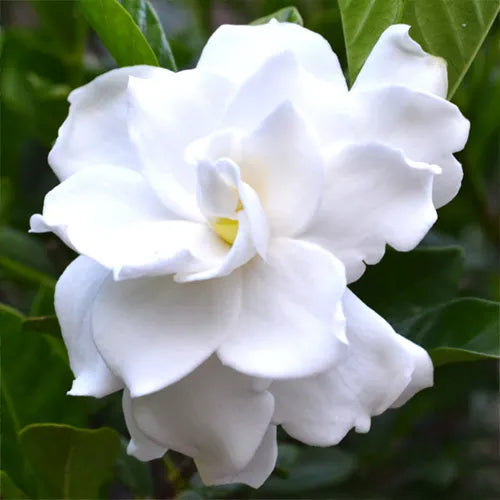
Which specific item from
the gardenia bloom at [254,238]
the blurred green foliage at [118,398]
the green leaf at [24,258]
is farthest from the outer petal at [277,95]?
the green leaf at [24,258]

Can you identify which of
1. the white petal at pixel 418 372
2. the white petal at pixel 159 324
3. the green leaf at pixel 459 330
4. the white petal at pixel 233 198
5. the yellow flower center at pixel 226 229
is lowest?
the green leaf at pixel 459 330

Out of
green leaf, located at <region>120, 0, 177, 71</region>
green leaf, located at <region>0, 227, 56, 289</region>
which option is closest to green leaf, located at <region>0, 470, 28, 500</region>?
green leaf, located at <region>0, 227, 56, 289</region>

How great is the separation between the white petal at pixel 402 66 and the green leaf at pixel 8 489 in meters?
0.51

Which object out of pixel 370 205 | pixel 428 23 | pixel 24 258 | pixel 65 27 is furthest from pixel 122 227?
pixel 65 27

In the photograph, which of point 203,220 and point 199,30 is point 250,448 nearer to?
point 203,220

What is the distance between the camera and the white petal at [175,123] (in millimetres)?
572

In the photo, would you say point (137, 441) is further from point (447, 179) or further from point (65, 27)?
point (65, 27)

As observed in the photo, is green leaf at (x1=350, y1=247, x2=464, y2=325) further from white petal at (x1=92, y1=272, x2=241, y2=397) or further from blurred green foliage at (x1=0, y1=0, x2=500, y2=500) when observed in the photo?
white petal at (x1=92, y1=272, x2=241, y2=397)

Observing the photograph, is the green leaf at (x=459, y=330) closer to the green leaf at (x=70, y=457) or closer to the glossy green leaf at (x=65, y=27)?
the green leaf at (x=70, y=457)

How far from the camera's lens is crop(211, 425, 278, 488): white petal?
0.60 m

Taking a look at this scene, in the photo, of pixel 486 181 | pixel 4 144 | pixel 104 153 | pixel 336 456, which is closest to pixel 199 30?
pixel 4 144

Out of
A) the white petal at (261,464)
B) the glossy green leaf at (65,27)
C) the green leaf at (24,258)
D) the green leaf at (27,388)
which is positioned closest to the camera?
the white petal at (261,464)

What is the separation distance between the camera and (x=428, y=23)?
0.64 metres

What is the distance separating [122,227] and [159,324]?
7 cm
